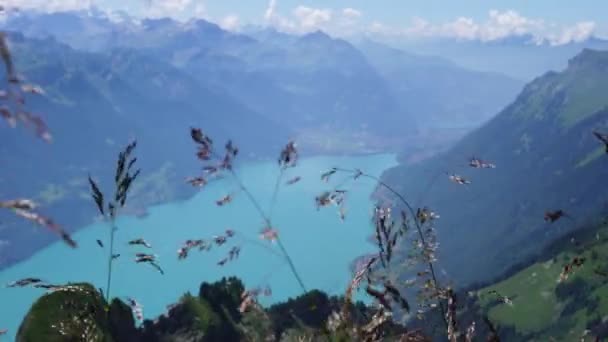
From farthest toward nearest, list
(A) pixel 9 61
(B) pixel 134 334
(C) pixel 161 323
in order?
(C) pixel 161 323 < (B) pixel 134 334 < (A) pixel 9 61

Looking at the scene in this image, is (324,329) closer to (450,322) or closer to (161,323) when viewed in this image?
(450,322)

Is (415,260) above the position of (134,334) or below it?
below

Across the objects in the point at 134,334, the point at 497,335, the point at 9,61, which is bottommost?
the point at 497,335

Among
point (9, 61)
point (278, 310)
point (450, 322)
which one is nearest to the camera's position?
point (9, 61)

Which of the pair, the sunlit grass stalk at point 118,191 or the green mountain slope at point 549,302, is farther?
the green mountain slope at point 549,302

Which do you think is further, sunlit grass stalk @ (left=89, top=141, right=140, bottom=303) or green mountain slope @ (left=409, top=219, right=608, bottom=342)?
green mountain slope @ (left=409, top=219, right=608, bottom=342)

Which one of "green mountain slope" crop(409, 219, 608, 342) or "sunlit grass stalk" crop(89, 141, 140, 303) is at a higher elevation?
"sunlit grass stalk" crop(89, 141, 140, 303)

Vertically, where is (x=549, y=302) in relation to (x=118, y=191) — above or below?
below

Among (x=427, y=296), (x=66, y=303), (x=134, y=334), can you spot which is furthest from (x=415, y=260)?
(x=134, y=334)

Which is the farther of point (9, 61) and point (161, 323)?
point (161, 323)

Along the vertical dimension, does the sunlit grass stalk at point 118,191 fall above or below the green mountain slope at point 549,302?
above

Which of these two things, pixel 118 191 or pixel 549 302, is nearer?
pixel 118 191
